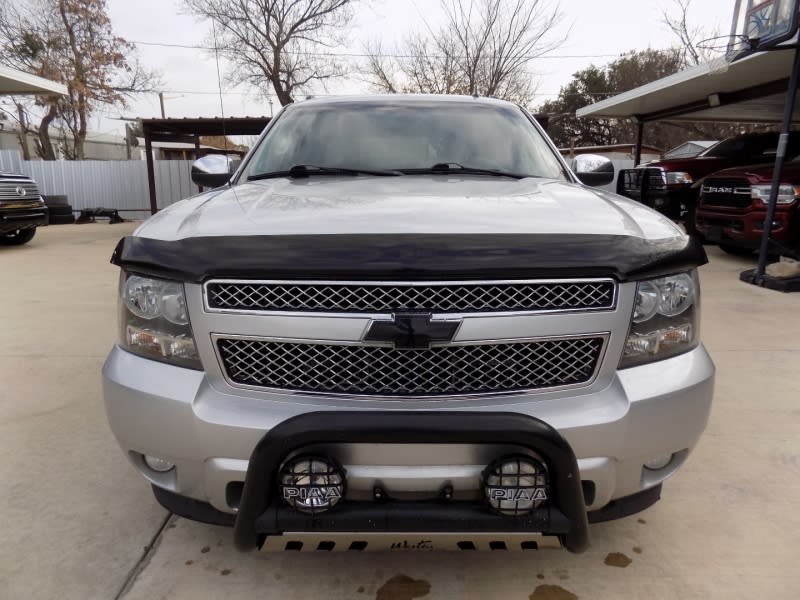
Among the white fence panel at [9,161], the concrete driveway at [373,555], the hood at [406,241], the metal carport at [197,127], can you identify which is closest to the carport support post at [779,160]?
the concrete driveway at [373,555]

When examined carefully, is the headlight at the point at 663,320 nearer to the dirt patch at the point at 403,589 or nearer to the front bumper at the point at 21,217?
the dirt patch at the point at 403,589

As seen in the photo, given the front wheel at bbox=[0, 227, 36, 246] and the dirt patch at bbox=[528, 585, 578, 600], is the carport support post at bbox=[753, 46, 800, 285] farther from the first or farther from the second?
the front wheel at bbox=[0, 227, 36, 246]

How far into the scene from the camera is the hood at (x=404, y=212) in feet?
5.23

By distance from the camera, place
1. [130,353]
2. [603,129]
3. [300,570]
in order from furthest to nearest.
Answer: [603,129]
[300,570]
[130,353]

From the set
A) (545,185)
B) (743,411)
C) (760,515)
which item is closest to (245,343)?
(545,185)

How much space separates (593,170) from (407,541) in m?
2.30

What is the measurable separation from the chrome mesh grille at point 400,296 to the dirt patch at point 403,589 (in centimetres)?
98

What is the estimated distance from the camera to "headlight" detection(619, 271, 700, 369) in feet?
5.27

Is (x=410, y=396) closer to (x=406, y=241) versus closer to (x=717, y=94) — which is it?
(x=406, y=241)

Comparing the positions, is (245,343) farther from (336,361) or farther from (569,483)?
(569,483)

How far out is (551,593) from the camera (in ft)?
6.01

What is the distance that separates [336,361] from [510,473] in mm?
540

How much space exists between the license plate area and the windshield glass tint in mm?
1631

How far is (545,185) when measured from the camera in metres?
2.31
